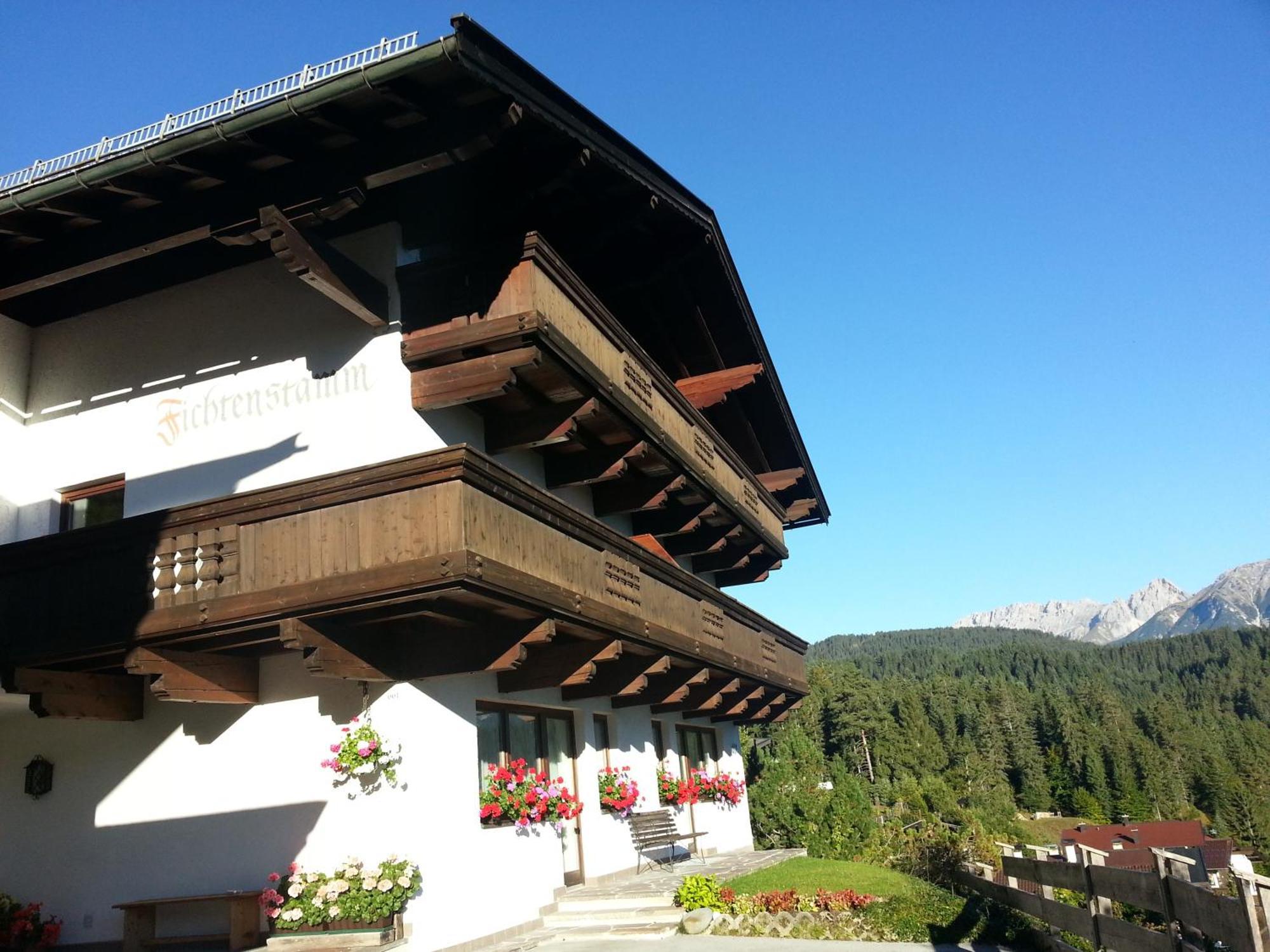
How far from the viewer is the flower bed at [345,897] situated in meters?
9.65

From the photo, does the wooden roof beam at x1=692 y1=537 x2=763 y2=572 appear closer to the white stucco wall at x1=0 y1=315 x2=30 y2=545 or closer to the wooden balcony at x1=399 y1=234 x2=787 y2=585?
the wooden balcony at x1=399 y1=234 x2=787 y2=585

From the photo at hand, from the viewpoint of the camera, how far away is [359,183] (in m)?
10.3

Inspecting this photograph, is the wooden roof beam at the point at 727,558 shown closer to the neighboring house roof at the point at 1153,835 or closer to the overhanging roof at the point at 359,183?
the overhanging roof at the point at 359,183

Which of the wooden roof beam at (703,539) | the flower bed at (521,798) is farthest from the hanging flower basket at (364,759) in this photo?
the wooden roof beam at (703,539)

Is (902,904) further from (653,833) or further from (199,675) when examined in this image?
(199,675)

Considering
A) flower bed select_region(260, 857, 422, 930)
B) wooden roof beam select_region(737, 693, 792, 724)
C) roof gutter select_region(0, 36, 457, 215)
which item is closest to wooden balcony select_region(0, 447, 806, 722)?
flower bed select_region(260, 857, 422, 930)

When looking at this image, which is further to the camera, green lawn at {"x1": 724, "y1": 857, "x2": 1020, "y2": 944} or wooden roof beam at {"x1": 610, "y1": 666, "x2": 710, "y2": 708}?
wooden roof beam at {"x1": 610, "y1": 666, "x2": 710, "y2": 708}

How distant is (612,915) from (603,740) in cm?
390

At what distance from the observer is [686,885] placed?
11375 mm

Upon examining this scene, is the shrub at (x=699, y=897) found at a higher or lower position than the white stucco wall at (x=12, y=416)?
lower

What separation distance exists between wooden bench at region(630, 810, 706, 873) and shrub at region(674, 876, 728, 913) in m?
3.25

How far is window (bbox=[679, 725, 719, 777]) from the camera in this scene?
20.0 metres

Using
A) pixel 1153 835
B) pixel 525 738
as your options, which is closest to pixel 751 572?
pixel 525 738

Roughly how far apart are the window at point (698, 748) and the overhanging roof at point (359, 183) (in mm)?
9714
